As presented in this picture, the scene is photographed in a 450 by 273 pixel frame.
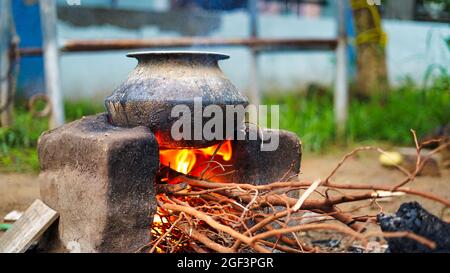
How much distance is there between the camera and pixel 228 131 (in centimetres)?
272

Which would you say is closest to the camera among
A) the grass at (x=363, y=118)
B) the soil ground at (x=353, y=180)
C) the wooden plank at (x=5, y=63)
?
the soil ground at (x=353, y=180)

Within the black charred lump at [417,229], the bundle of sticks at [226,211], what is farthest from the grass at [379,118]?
the black charred lump at [417,229]

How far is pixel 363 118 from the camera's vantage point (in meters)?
6.50

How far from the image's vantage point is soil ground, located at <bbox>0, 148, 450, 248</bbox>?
3.83 m

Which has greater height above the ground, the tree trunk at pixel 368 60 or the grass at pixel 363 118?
the tree trunk at pixel 368 60

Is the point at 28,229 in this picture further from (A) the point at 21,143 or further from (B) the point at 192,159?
(A) the point at 21,143

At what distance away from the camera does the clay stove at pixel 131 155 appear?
236cm

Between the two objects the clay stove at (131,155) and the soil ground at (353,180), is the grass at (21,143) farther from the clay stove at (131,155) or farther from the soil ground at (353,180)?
the clay stove at (131,155)

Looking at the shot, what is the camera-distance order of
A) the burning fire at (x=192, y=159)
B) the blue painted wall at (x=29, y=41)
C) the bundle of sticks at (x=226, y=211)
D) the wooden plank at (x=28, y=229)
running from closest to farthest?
the bundle of sticks at (x=226, y=211) → the wooden plank at (x=28, y=229) → the burning fire at (x=192, y=159) → the blue painted wall at (x=29, y=41)

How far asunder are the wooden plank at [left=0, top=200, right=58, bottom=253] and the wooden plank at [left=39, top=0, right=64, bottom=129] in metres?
2.34

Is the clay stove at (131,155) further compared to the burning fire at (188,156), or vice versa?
the burning fire at (188,156)

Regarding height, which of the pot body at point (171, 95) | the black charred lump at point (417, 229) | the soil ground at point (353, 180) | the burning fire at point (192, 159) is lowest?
the soil ground at point (353, 180)

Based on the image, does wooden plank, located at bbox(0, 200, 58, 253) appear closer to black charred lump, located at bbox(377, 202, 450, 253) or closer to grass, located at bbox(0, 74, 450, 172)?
black charred lump, located at bbox(377, 202, 450, 253)

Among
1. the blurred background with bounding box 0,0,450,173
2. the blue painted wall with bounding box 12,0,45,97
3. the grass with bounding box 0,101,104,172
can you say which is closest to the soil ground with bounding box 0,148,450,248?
the grass with bounding box 0,101,104,172
